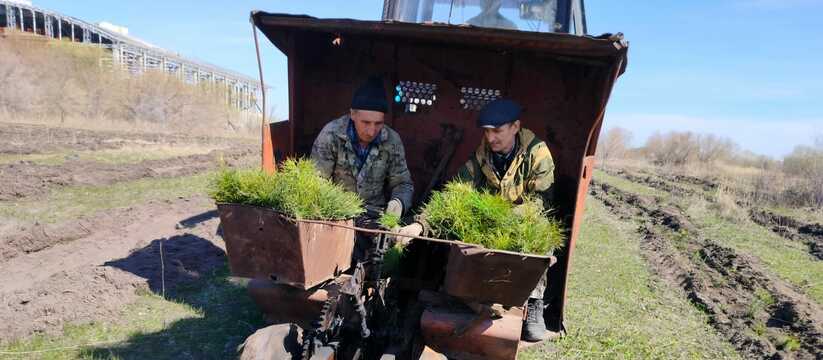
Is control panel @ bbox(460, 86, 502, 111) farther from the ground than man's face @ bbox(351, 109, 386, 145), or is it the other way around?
control panel @ bbox(460, 86, 502, 111)

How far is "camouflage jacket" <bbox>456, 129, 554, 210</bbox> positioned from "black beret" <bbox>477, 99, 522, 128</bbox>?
0.28 m

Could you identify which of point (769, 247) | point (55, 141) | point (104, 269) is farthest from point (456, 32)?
point (55, 141)

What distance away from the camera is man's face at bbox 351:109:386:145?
434cm

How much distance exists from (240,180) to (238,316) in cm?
208

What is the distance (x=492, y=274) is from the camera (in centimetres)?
301

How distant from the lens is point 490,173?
169 inches

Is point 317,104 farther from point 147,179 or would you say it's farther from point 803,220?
point 803,220

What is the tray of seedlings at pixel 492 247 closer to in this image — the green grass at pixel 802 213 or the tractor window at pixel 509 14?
the tractor window at pixel 509 14

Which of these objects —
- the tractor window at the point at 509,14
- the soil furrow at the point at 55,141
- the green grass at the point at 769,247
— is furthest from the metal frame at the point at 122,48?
the tractor window at the point at 509,14

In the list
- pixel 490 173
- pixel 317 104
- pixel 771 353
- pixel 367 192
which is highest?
pixel 317 104

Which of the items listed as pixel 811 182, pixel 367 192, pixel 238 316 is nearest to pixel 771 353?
pixel 367 192

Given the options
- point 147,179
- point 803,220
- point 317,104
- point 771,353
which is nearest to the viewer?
point 771,353

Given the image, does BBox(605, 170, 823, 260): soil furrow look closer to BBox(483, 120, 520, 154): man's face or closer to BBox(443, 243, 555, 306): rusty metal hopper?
BBox(483, 120, 520, 154): man's face

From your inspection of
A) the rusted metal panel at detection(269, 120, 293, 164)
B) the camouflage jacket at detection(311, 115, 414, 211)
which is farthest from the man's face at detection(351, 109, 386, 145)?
the rusted metal panel at detection(269, 120, 293, 164)
